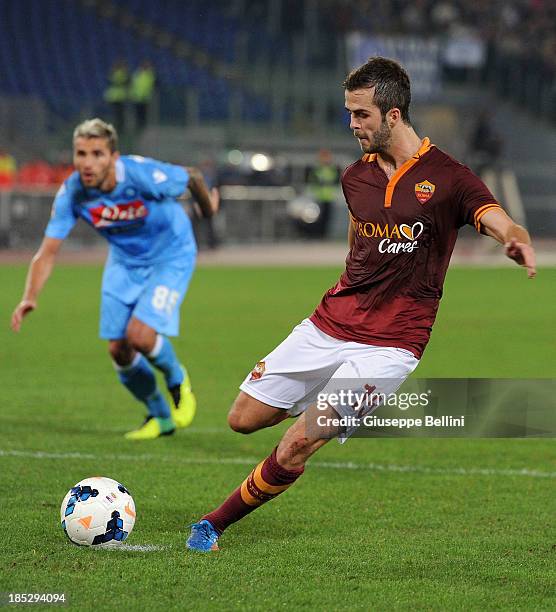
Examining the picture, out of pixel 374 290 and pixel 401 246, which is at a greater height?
pixel 401 246

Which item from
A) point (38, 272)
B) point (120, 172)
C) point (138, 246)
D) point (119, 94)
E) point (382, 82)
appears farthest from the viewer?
point (119, 94)

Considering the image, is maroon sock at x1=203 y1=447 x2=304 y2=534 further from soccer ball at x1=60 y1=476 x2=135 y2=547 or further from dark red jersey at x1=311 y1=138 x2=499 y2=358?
dark red jersey at x1=311 y1=138 x2=499 y2=358

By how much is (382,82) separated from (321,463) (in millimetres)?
3141

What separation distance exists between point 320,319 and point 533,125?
105 feet

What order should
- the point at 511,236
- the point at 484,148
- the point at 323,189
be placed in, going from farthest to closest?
the point at 484,148, the point at 323,189, the point at 511,236

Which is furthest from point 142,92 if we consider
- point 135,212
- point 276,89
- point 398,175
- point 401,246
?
point 401,246

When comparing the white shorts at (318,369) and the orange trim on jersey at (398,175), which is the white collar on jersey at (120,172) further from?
the orange trim on jersey at (398,175)

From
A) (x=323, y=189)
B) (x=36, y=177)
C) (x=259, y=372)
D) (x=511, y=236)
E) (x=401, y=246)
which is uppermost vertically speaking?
(x=511, y=236)

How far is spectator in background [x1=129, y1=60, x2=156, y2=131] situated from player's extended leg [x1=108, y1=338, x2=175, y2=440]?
22921 millimetres

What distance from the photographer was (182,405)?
8688 mm

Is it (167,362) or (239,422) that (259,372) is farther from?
(167,362)

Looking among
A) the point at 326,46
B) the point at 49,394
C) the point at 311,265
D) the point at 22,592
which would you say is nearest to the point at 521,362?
the point at 49,394

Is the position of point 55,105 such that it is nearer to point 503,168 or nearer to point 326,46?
point 326,46

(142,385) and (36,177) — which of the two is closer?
(142,385)
